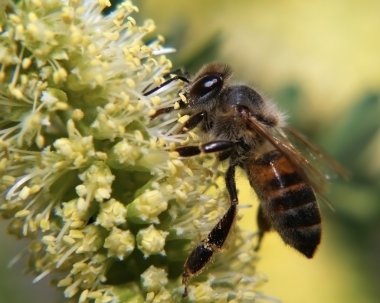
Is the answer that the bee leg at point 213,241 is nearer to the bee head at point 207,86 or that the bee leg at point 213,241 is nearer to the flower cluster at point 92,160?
the flower cluster at point 92,160

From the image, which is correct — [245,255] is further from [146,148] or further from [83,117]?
[83,117]

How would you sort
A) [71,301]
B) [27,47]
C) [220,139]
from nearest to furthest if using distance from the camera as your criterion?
[27,47], [71,301], [220,139]

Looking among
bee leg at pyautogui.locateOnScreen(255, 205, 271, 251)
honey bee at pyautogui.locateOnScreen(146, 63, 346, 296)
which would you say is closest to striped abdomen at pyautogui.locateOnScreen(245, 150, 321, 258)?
honey bee at pyautogui.locateOnScreen(146, 63, 346, 296)

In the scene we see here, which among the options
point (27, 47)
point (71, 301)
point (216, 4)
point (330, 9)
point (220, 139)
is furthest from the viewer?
point (330, 9)

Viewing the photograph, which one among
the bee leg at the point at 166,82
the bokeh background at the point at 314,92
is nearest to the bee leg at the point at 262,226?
the bokeh background at the point at 314,92

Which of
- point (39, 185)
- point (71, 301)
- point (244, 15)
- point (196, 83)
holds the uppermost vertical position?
point (196, 83)

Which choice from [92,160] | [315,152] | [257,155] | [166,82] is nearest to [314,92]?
[315,152]

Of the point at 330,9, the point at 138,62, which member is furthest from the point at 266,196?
the point at 330,9
